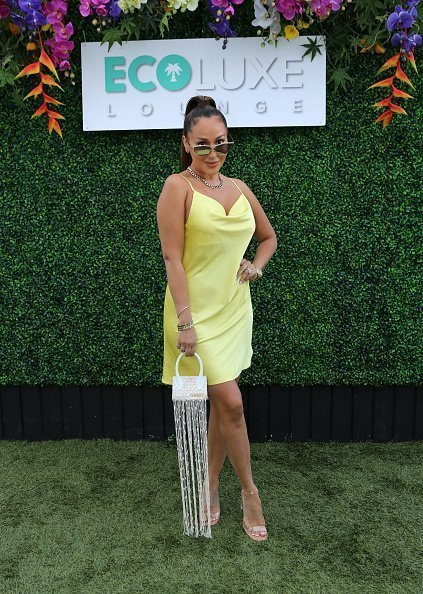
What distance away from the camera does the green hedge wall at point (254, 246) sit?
307 centimetres

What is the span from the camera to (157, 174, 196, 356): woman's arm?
2.13 metres

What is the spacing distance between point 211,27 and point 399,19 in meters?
0.85

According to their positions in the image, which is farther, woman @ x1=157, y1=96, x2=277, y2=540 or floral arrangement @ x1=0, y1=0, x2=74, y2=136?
floral arrangement @ x1=0, y1=0, x2=74, y2=136

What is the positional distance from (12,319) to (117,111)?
1233 mm

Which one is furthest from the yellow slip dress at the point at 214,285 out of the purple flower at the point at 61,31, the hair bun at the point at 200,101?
the purple flower at the point at 61,31

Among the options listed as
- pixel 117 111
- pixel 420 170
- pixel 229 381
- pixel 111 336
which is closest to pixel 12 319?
pixel 111 336

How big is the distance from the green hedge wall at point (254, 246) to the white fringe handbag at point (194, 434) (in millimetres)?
982

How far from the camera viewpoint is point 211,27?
2.85m

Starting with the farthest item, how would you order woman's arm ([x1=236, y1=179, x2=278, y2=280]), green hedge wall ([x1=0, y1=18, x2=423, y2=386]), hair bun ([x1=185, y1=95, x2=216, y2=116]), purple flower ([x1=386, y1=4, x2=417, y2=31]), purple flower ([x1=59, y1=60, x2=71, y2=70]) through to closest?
green hedge wall ([x1=0, y1=18, x2=423, y2=386]) < purple flower ([x1=59, y1=60, x2=71, y2=70]) < purple flower ([x1=386, y1=4, x2=417, y2=31]) < woman's arm ([x1=236, y1=179, x2=278, y2=280]) < hair bun ([x1=185, y1=95, x2=216, y2=116])

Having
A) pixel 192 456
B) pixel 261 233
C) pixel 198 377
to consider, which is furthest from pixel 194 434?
pixel 261 233

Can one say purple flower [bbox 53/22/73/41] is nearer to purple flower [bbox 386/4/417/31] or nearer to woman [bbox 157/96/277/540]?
woman [bbox 157/96/277/540]

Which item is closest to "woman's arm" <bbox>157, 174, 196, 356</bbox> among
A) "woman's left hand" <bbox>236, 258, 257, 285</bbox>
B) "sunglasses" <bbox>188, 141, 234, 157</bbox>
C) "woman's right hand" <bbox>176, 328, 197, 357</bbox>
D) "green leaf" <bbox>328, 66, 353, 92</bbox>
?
"woman's right hand" <bbox>176, 328, 197, 357</bbox>

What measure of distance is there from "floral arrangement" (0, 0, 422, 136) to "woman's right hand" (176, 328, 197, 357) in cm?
143

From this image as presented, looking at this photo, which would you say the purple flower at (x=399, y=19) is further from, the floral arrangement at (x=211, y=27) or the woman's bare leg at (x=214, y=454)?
the woman's bare leg at (x=214, y=454)
